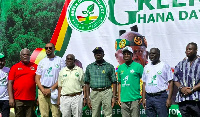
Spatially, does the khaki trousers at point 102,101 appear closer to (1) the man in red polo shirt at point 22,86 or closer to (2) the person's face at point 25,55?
(1) the man in red polo shirt at point 22,86

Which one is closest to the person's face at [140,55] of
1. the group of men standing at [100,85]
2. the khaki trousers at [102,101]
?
the group of men standing at [100,85]

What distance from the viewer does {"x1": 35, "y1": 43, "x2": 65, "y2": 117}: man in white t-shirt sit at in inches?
202

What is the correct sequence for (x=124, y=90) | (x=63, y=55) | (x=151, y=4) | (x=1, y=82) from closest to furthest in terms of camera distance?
(x=124, y=90) < (x=1, y=82) < (x=151, y=4) < (x=63, y=55)

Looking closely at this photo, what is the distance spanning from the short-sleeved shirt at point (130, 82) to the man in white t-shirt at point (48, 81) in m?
1.18

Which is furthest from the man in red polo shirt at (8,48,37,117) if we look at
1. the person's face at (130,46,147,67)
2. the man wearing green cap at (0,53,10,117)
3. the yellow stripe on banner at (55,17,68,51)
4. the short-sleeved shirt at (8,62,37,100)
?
the person's face at (130,46,147,67)

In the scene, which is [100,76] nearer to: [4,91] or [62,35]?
[62,35]

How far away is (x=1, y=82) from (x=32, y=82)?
542 mm

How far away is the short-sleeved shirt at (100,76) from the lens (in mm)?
4884

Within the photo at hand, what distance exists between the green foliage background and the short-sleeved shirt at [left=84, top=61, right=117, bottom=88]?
175cm

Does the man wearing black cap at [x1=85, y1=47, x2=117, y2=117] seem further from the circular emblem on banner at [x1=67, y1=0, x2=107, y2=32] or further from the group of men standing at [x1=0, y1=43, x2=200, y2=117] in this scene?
the circular emblem on banner at [x1=67, y1=0, x2=107, y2=32]

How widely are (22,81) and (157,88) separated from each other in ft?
7.60

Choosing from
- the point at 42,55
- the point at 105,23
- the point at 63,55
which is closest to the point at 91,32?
the point at 105,23

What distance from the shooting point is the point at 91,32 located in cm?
596

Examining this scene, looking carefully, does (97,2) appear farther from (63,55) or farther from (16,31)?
(16,31)
